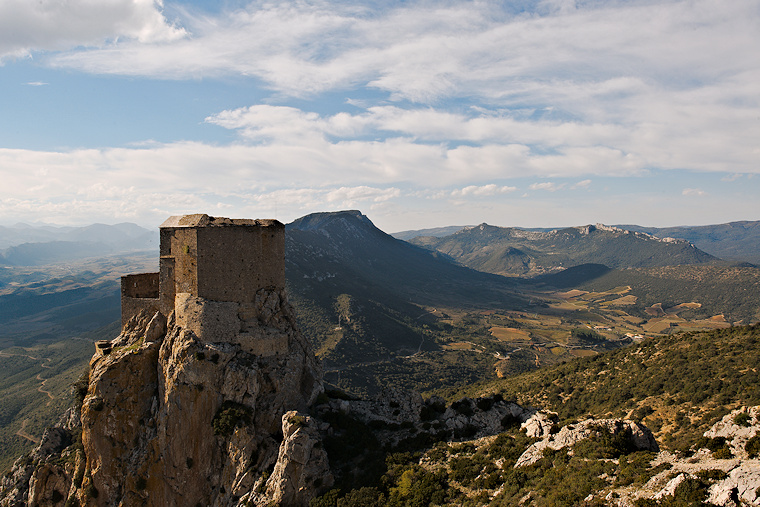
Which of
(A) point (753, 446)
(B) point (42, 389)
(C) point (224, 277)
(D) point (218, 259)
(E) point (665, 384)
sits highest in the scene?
(D) point (218, 259)

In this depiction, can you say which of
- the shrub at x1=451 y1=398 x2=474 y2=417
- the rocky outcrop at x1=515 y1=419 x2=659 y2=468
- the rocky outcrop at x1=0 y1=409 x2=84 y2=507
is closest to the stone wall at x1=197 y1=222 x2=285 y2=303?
the rocky outcrop at x1=0 y1=409 x2=84 y2=507

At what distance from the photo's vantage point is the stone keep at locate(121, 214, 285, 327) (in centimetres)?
3353

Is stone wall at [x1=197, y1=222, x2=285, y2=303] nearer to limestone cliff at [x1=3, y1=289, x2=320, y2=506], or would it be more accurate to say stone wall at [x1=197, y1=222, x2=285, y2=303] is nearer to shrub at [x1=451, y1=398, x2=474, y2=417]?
limestone cliff at [x1=3, y1=289, x2=320, y2=506]

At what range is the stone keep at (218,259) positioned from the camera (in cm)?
3353

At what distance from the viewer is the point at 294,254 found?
600 ft

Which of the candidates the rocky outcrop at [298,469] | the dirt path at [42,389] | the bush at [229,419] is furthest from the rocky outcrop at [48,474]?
the dirt path at [42,389]

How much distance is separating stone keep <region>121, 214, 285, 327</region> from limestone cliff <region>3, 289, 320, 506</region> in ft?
3.79

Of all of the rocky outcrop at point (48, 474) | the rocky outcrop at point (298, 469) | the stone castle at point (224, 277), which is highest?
the stone castle at point (224, 277)

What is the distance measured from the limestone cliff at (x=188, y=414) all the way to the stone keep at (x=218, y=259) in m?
1.15

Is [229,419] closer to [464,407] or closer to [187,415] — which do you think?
[187,415]

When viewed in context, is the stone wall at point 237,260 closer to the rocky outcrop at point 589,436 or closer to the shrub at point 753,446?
the rocky outcrop at point 589,436

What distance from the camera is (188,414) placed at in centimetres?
3250

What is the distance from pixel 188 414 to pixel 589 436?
1136 inches

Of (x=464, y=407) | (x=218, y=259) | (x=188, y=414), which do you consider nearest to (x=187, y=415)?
(x=188, y=414)
